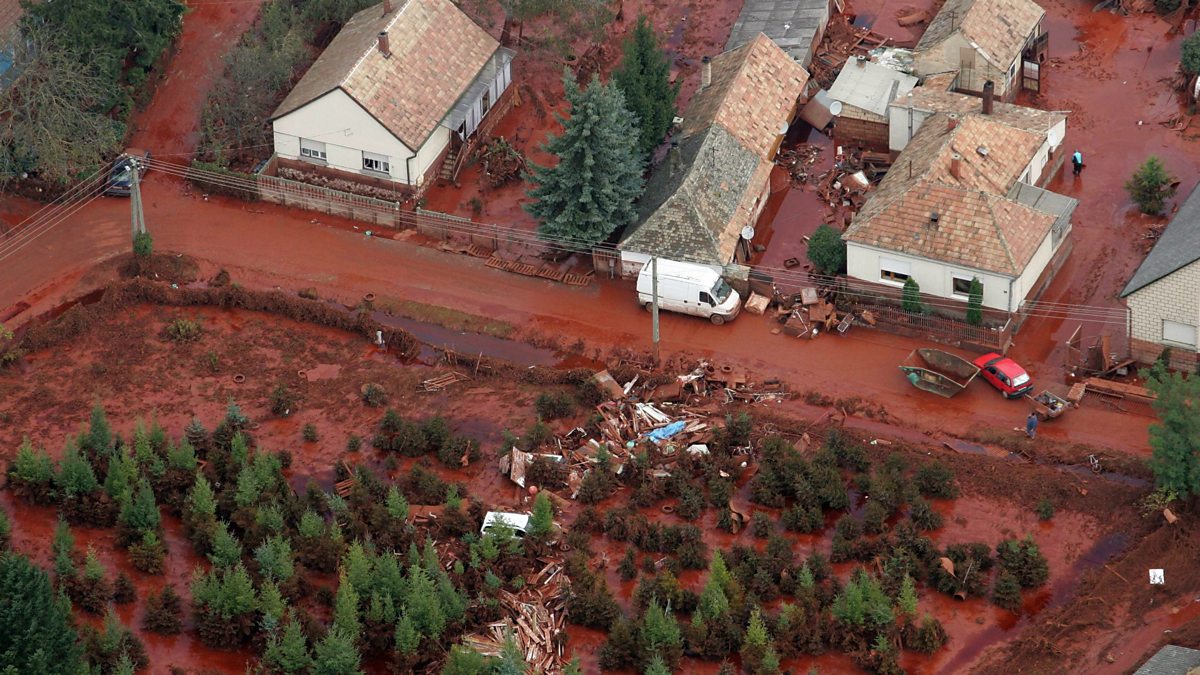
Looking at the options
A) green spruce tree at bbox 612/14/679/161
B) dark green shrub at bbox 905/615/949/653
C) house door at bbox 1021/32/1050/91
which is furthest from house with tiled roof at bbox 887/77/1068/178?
dark green shrub at bbox 905/615/949/653

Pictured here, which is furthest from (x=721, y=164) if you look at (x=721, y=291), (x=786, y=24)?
(x=786, y=24)

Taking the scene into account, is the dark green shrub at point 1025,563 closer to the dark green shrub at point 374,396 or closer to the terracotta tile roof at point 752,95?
the dark green shrub at point 374,396

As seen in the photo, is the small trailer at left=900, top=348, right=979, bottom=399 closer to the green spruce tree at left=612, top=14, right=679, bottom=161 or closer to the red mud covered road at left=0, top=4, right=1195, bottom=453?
the red mud covered road at left=0, top=4, right=1195, bottom=453

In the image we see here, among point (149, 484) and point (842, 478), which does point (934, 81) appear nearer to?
point (842, 478)

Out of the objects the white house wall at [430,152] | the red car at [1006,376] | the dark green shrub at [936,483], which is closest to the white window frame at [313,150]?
the white house wall at [430,152]

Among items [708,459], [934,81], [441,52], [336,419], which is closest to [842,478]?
[708,459]
